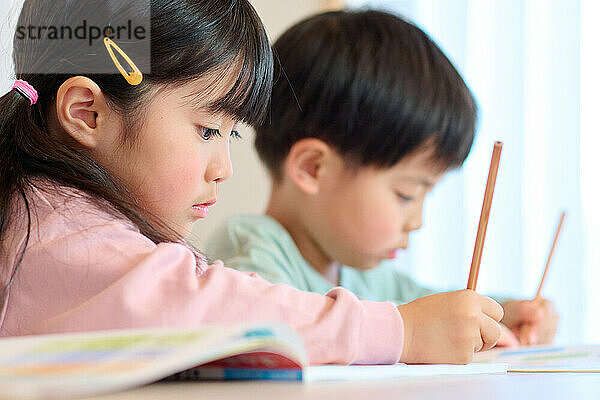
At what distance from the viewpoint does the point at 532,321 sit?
1.15 m

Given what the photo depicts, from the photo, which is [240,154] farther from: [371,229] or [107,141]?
[107,141]

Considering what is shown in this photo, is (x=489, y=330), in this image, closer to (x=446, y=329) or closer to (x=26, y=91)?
(x=446, y=329)

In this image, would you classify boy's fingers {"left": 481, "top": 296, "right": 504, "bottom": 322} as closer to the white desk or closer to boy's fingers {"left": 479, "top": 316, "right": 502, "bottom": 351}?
boy's fingers {"left": 479, "top": 316, "right": 502, "bottom": 351}

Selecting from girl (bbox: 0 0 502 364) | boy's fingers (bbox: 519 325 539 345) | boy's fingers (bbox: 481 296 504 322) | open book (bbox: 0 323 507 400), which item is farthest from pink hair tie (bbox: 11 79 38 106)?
boy's fingers (bbox: 519 325 539 345)

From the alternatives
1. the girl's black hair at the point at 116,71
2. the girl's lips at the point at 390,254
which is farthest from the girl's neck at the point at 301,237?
the girl's black hair at the point at 116,71

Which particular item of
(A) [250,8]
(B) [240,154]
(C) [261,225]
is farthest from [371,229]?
(B) [240,154]

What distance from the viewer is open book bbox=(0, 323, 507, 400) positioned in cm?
31

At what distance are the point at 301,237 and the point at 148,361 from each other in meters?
0.87

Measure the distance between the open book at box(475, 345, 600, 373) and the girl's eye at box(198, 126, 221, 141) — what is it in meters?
0.33

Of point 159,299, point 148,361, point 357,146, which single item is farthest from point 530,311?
point 148,361

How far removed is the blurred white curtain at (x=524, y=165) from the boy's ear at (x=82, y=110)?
111 centimetres

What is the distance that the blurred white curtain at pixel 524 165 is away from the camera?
170 centimetres

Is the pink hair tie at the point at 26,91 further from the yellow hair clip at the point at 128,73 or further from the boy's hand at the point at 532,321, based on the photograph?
the boy's hand at the point at 532,321

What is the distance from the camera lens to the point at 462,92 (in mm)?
1171
